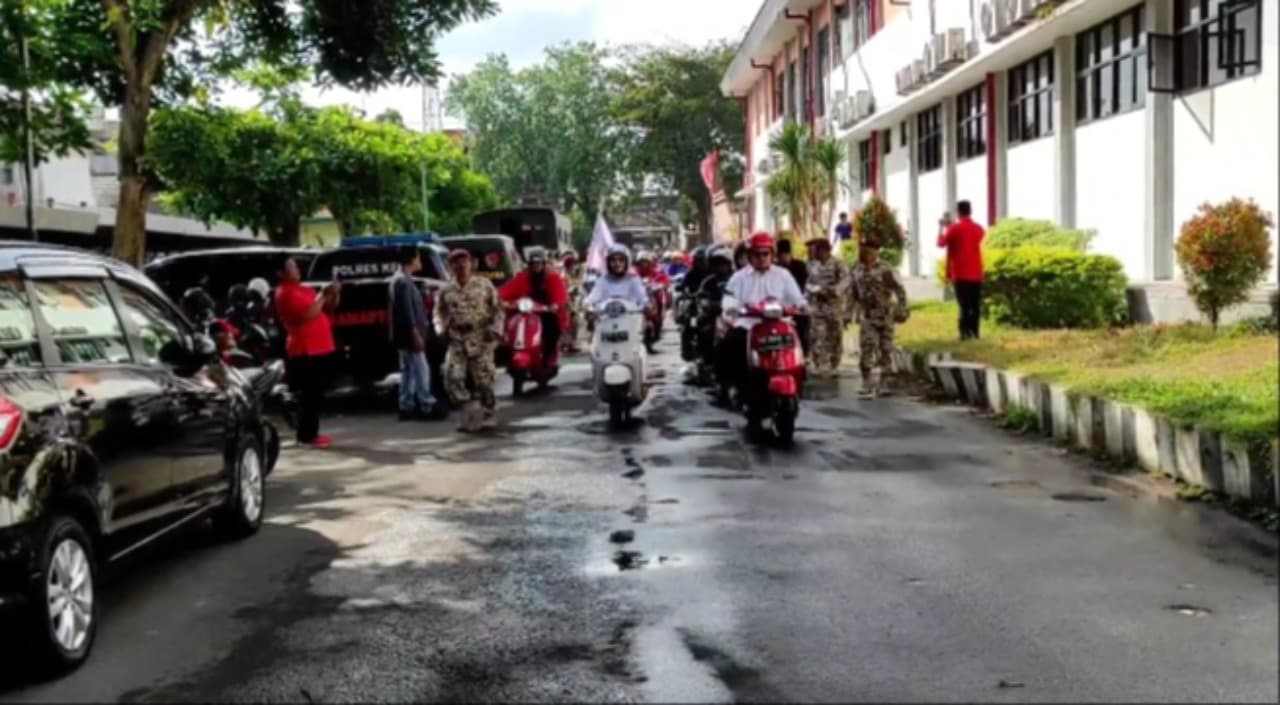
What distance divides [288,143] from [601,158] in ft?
134

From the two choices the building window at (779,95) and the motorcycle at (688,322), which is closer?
the motorcycle at (688,322)

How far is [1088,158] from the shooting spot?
20.0m

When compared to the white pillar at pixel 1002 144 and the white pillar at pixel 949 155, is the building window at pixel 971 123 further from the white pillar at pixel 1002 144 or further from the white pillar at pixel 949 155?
the white pillar at pixel 1002 144

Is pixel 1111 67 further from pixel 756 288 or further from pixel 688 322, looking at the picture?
pixel 756 288

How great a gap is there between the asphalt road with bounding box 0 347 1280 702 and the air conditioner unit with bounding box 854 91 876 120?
2179cm

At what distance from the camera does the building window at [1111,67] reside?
17.9 m

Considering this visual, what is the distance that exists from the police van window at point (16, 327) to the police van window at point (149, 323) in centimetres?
99

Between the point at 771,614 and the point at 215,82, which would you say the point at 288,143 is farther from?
the point at 771,614

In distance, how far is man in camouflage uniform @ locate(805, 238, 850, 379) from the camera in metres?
17.2

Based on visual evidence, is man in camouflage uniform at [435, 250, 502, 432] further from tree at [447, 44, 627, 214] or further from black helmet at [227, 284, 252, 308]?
tree at [447, 44, 627, 214]

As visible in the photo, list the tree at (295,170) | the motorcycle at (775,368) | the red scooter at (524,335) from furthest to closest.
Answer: the tree at (295,170)
the red scooter at (524,335)
the motorcycle at (775,368)

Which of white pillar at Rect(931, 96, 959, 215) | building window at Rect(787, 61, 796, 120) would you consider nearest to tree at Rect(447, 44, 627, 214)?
building window at Rect(787, 61, 796, 120)

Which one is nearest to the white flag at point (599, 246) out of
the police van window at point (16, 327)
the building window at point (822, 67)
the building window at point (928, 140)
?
the building window at point (928, 140)

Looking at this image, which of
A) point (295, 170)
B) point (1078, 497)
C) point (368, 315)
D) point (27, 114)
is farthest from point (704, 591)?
point (295, 170)
